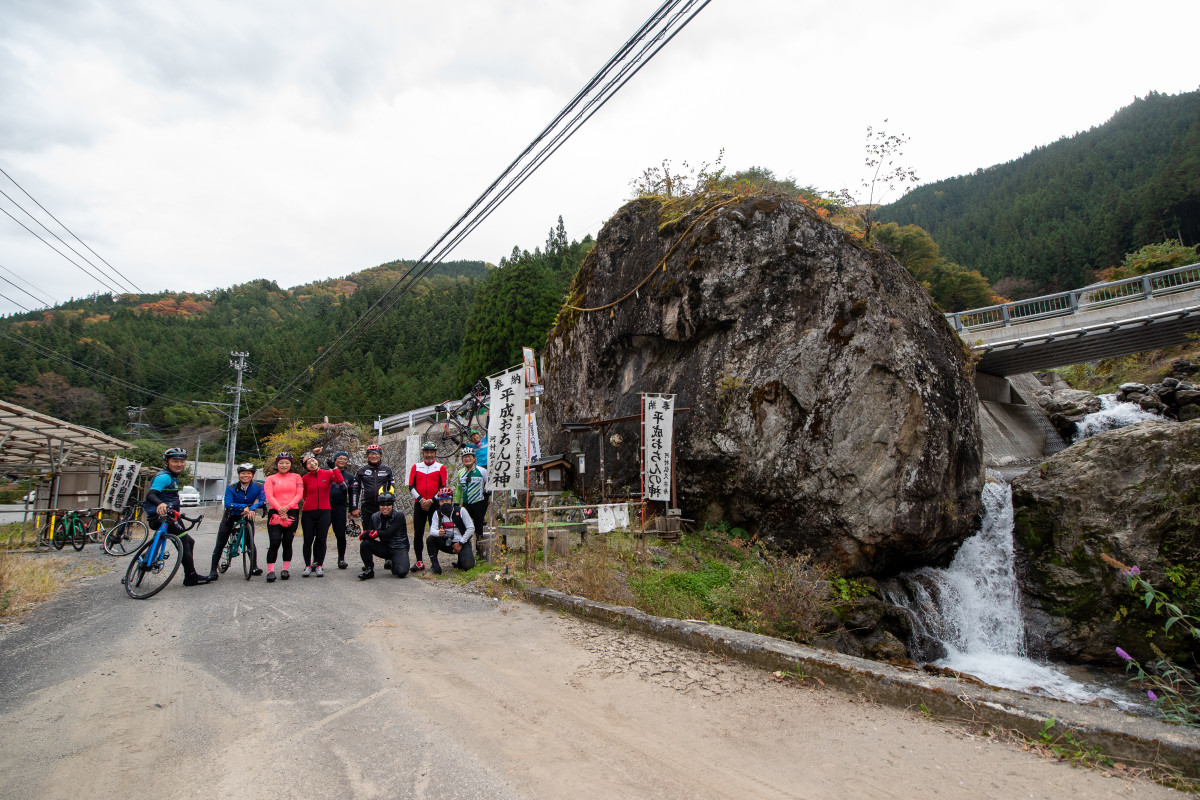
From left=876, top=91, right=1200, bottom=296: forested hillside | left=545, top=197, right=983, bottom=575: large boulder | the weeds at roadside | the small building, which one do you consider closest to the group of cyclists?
the small building

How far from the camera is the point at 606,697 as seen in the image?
163 inches

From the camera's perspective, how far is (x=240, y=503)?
26.0ft

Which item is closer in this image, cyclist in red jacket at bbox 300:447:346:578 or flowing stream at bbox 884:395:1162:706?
cyclist in red jacket at bbox 300:447:346:578

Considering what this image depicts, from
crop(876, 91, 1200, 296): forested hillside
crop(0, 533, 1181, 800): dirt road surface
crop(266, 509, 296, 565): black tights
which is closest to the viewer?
crop(0, 533, 1181, 800): dirt road surface

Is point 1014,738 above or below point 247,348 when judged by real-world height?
below

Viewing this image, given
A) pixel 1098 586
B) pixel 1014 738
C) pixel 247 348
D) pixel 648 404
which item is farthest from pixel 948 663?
pixel 247 348

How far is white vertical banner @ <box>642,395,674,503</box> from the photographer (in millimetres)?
10922

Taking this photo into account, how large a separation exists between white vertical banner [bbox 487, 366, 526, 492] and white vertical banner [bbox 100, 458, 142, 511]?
1277 centimetres

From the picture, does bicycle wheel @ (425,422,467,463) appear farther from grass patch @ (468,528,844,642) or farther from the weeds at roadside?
the weeds at roadside

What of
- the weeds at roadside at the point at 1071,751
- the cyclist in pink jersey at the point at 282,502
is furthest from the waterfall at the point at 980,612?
the cyclist in pink jersey at the point at 282,502

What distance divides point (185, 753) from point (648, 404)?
857cm

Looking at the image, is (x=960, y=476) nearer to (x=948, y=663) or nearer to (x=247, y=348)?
(x=948, y=663)

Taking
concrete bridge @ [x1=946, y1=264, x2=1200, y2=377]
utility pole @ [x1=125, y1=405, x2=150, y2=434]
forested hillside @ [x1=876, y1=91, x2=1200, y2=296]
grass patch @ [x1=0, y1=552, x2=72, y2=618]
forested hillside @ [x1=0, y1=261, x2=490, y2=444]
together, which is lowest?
grass patch @ [x1=0, y1=552, x2=72, y2=618]

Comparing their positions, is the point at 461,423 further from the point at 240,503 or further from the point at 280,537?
the point at 240,503
